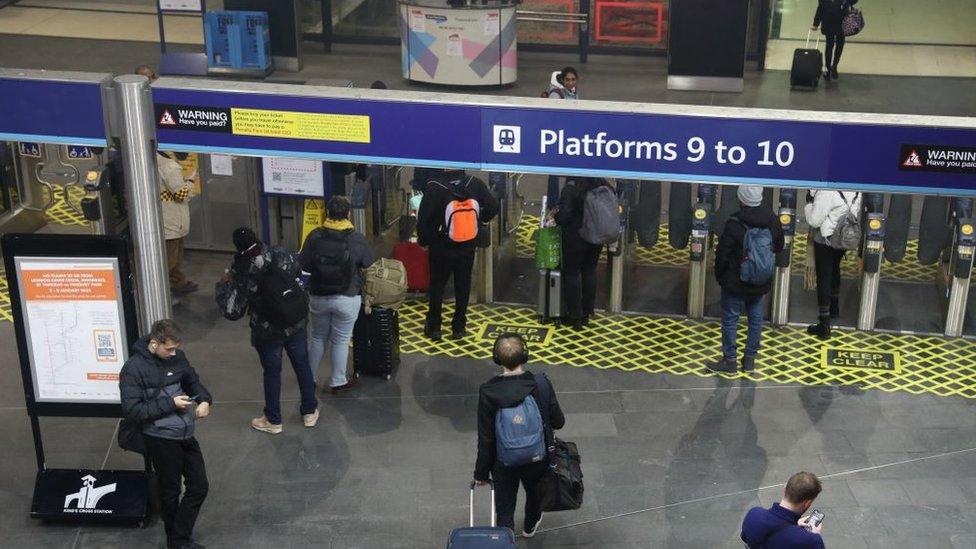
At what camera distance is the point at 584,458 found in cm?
900

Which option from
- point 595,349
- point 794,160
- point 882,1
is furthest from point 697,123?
point 882,1

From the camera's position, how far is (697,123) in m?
7.09

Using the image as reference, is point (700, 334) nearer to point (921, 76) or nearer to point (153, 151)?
point (153, 151)

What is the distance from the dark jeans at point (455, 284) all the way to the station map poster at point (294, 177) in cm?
122

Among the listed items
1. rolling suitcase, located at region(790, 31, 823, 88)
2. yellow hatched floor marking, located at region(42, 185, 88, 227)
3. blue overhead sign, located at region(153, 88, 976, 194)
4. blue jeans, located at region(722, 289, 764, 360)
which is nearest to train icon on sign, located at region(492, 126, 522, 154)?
blue overhead sign, located at region(153, 88, 976, 194)

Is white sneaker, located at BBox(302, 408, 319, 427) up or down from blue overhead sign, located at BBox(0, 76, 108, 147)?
down

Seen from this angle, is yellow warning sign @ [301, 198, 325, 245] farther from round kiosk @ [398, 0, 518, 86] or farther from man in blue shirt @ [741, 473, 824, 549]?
round kiosk @ [398, 0, 518, 86]

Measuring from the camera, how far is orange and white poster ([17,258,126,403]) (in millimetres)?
7945

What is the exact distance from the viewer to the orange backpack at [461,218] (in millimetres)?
10203

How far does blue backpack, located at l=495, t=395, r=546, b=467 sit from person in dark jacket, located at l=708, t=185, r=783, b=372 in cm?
313

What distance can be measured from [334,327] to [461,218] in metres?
1.40

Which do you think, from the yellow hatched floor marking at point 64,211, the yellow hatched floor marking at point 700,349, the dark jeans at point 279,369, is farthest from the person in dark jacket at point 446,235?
the yellow hatched floor marking at point 64,211

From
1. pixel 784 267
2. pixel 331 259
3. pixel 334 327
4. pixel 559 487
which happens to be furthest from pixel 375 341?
pixel 784 267

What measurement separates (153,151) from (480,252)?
4.44 m
